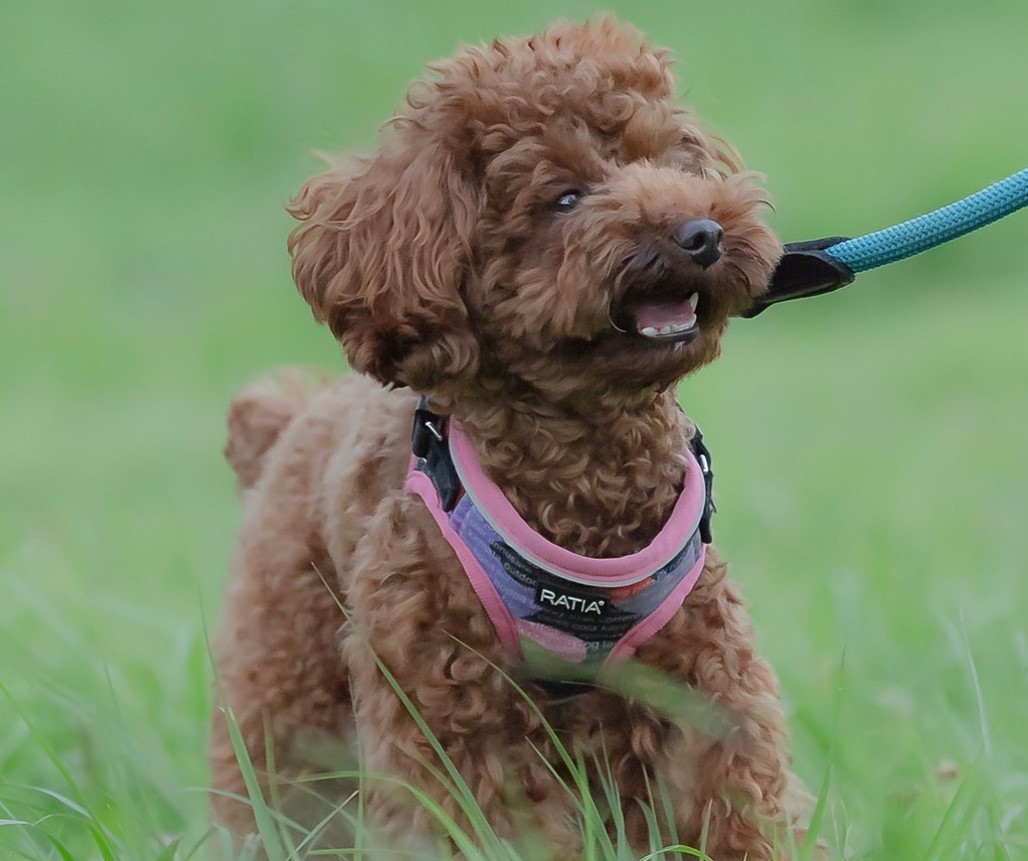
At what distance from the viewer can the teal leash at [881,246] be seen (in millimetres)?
2539

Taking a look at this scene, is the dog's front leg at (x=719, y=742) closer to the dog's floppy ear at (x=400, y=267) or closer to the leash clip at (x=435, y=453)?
the leash clip at (x=435, y=453)

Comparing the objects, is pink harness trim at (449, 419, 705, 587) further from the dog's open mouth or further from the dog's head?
the dog's open mouth

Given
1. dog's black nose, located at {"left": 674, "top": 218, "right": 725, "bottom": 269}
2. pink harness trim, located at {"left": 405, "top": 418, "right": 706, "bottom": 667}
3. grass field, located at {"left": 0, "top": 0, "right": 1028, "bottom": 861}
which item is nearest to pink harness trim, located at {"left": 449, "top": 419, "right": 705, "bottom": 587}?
pink harness trim, located at {"left": 405, "top": 418, "right": 706, "bottom": 667}

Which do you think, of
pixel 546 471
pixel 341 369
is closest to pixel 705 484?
pixel 546 471

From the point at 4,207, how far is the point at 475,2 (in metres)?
3.67

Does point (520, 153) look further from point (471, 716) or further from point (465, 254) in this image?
point (471, 716)

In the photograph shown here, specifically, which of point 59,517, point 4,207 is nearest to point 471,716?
point 59,517

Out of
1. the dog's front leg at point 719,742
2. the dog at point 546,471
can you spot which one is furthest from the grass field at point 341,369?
the dog at point 546,471

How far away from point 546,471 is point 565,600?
0.21 meters

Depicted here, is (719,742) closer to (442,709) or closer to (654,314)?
(442,709)

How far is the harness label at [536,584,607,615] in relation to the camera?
245 cm

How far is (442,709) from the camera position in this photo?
8.13 feet

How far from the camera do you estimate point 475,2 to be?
482 inches

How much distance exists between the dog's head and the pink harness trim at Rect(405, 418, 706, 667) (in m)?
0.16
